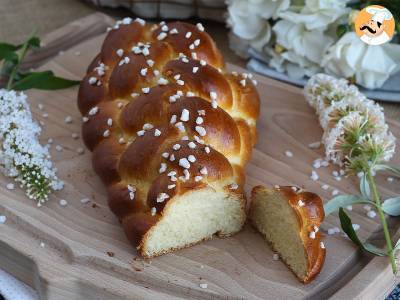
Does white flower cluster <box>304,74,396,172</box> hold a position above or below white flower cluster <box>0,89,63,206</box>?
above

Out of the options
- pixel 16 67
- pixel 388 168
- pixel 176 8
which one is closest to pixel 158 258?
pixel 388 168

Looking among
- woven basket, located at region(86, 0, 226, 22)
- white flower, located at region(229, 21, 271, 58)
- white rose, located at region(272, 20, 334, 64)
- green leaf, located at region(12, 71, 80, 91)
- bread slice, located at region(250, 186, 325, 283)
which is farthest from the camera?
woven basket, located at region(86, 0, 226, 22)

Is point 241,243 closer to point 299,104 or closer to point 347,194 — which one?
point 347,194

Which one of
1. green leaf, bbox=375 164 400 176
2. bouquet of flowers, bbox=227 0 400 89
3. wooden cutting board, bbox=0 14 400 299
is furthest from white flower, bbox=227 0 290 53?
green leaf, bbox=375 164 400 176

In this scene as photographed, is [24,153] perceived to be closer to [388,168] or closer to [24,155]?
[24,155]

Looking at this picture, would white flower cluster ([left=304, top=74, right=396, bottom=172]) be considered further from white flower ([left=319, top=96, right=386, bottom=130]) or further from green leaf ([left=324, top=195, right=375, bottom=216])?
green leaf ([left=324, top=195, right=375, bottom=216])

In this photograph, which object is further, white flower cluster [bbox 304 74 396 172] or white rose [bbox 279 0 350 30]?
white rose [bbox 279 0 350 30]

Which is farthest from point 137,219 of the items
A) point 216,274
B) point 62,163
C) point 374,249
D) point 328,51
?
point 328,51
